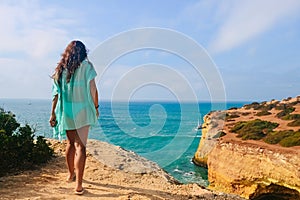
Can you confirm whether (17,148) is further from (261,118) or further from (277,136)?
(261,118)

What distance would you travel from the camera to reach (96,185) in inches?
179

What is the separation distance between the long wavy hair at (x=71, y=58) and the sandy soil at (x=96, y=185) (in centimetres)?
159

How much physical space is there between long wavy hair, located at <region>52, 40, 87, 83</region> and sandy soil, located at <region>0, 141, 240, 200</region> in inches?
62.6

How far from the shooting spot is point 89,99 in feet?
12.9

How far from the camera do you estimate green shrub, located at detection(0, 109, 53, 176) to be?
17.0 ft

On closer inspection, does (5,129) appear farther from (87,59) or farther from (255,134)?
(255,134)

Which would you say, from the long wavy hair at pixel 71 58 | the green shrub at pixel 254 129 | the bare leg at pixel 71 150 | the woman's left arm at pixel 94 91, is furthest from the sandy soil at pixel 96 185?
the green shrub at pixel 254 129

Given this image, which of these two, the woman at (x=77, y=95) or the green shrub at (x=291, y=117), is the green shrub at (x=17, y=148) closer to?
the woman at (x=77, y=95)

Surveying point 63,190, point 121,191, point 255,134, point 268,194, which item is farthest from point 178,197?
point 255,134

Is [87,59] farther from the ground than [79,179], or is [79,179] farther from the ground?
[87,59]

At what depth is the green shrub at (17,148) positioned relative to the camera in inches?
205

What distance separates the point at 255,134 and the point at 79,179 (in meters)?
27.9

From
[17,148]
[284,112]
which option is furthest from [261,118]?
[17,148]

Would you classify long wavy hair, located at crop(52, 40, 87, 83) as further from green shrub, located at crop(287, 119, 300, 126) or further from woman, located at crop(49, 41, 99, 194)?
green shrub, located at crop(287, 119, 300, 126)
